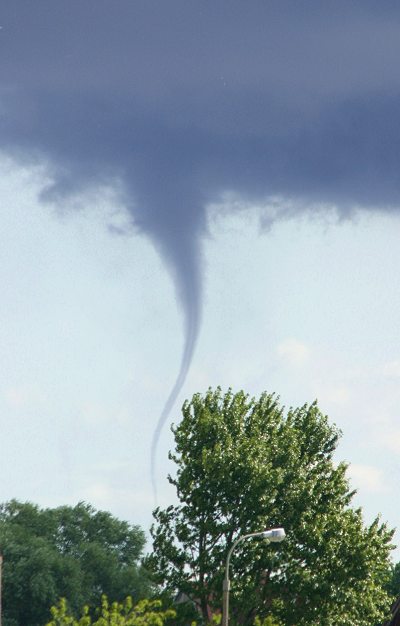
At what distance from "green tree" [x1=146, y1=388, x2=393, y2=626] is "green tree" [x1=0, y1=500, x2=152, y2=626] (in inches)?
1713

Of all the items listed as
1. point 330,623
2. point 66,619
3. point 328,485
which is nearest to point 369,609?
point 330,623

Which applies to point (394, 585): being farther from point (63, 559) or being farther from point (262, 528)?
point (262, 528)

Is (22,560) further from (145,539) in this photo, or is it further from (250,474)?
(250,474)

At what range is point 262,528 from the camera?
5169cm

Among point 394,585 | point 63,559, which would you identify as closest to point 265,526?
point 63,559

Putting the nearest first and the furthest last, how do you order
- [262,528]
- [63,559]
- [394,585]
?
[262,528] → [63,559] → [394,585]

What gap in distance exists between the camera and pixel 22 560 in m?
94.4

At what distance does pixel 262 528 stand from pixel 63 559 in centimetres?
5051

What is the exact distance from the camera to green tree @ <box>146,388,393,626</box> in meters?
51.8

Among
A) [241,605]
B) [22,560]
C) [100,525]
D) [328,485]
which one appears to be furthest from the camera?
[100,525]

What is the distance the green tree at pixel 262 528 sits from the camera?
2037 inches

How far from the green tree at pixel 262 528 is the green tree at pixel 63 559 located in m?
43.5

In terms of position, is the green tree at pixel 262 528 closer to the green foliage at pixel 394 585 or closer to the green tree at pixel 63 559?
the green tree at pixel 63 559

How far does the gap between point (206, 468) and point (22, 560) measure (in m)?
47.6
